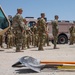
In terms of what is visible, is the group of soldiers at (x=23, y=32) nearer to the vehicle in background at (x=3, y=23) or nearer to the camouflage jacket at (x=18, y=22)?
the camouflage jacket at (x=18, y=22)

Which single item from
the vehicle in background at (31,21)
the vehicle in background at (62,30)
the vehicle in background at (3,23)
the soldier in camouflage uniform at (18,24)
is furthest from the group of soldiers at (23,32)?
the vehicle in background at (62,30)

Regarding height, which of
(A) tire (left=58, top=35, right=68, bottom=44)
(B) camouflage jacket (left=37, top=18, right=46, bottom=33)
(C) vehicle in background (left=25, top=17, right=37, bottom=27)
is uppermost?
(C) vehicle in background (left=25, top=17, right=37, bottom=27)

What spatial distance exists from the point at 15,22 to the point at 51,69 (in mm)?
6666

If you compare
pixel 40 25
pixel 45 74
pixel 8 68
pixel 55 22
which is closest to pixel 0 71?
pixel 8 68

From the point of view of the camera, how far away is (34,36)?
2030 cm

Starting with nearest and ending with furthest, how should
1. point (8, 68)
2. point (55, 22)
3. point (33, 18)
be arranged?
1. point (8, 68)
2. point (55, 22)
3. point (33, 18)

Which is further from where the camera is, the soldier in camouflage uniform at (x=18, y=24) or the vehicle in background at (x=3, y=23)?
the vehicle in background at (x=3, y=23)

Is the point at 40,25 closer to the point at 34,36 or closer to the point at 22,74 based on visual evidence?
the point at 34,36

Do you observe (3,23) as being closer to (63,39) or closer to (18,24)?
(18,24)

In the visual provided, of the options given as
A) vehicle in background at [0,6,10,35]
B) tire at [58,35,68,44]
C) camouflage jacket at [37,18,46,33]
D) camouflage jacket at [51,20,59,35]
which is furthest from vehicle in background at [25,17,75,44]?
vehicle in background at [0,6,10,35]

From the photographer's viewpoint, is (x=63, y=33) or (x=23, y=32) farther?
(x=63, y=33)

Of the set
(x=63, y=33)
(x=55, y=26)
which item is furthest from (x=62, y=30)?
(x=55, y=26)

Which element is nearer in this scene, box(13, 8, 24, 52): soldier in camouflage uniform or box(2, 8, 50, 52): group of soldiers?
box(13, 8, 24, 52): soldier in camouflage uniform

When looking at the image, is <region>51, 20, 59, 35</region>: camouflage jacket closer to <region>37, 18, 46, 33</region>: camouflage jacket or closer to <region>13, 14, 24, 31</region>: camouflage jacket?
<region>37, 18, 46, 33</region>: camouflage jacket
